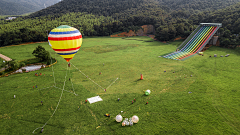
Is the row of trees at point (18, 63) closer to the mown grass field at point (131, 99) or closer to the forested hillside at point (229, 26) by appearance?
the mown grass field at point (131, 99)

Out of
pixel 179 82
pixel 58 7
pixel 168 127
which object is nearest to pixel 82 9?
pixel 58 7

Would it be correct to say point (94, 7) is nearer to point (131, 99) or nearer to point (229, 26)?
point (229, 26)

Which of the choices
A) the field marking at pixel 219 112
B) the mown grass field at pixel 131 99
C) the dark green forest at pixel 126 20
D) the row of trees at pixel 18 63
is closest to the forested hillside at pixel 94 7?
the dark green forest at pixel 126 20

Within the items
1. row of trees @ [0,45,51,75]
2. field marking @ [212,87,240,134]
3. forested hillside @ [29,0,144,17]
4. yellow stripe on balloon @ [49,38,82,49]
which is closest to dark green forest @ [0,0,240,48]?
forested hillside @ [29,0,144,17]

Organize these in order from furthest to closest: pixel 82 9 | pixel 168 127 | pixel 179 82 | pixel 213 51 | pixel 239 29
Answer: pixel 82 9
pixel 239 29
pixel 213 51
pixel 179 82
pixel 168 127

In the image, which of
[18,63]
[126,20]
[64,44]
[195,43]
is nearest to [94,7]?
[126,20]

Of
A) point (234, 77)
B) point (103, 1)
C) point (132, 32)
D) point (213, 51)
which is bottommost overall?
point (234, 77)

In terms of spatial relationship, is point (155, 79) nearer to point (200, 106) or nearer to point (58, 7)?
point (200, 106)
